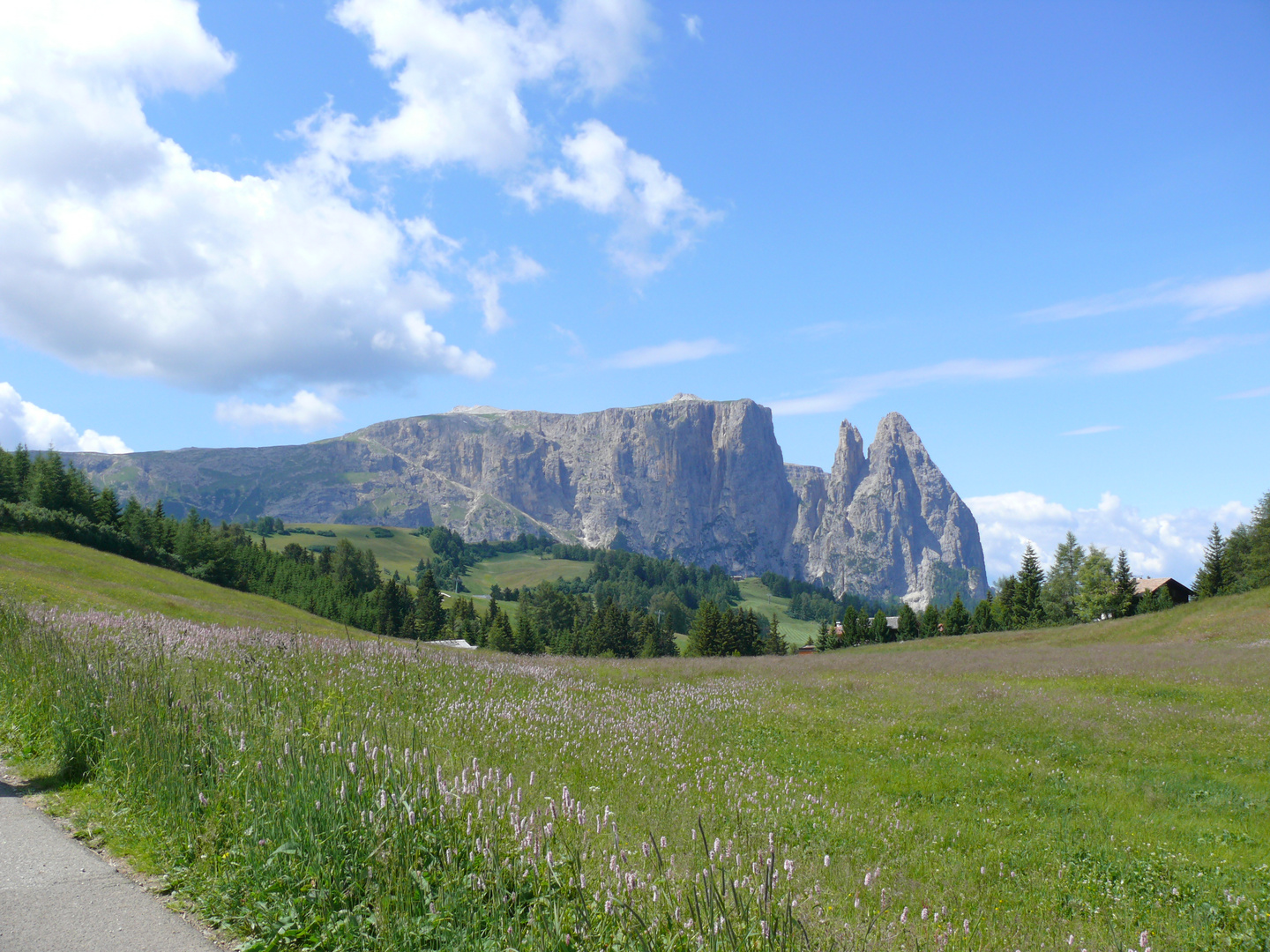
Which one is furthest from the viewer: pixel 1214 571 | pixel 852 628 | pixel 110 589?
pixel 852 628

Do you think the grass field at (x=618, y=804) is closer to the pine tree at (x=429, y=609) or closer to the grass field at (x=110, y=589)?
the grass field at (x=110, y=589)

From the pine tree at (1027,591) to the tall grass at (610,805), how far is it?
276ft

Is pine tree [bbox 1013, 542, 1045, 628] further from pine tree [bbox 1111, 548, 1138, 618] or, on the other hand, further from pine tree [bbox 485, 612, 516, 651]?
pine tree [bbox 485, 612, 516, 651]

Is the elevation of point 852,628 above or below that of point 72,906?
below

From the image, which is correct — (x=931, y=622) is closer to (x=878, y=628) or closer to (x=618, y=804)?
(x=878, y=628)

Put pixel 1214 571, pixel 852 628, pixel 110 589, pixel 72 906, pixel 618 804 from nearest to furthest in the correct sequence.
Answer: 1. pixel 72 906
2. pixel 618 804
3. pixel 110 589
4. pixel 1214 571
5. pixel 852 628

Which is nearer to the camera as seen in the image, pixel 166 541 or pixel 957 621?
pixel 166 541

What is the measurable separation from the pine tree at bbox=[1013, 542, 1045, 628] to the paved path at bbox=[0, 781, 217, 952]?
106517 mm

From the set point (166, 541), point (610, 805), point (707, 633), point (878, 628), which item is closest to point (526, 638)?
point (707, 633)

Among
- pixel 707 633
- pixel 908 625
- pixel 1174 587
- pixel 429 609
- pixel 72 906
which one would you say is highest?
pixel 1174 587

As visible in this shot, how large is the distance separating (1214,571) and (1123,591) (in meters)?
10.4

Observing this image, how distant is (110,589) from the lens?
35938 millimetres

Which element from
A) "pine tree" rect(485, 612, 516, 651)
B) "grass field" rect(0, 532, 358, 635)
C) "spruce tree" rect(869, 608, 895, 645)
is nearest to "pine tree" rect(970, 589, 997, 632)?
A: "spruce tree" rect(869, 608, 895, 645)

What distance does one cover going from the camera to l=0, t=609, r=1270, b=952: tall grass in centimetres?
464
